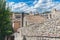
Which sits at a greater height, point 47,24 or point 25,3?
point 25,3

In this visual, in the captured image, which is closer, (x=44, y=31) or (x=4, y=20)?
(x=44, y=31)

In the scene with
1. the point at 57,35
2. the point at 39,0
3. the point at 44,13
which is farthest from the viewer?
the point at 44,13

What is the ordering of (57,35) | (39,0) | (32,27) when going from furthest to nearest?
1. (39,0)
2. (32,27)
3. (57,35)

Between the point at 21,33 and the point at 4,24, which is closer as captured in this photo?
the point at 21,33

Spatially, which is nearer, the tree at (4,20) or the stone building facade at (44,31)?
the stone building facade at (44,31)

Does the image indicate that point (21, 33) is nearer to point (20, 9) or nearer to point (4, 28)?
point (4, 28)

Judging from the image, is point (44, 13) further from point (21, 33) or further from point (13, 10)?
point (21, 33)

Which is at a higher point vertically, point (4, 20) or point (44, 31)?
point (4, 20)

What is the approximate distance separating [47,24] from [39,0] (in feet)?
9.27

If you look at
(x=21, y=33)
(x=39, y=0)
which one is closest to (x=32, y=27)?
(x=21, y=33)

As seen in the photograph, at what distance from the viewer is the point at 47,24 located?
29.9 feet

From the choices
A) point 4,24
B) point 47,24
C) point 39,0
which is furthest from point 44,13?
point 47,24

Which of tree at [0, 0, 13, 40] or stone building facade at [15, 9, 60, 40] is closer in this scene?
stone building facade at [15, 9, 60, 40]

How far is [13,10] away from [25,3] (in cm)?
130
